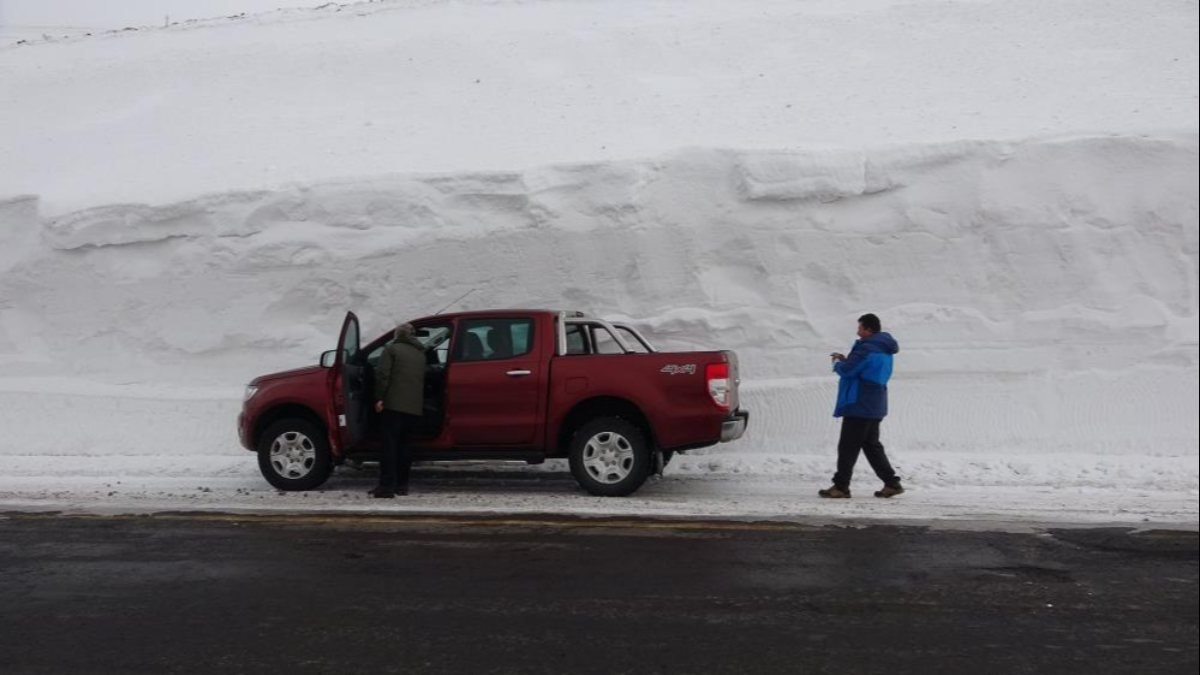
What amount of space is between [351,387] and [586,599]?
4.27 meters

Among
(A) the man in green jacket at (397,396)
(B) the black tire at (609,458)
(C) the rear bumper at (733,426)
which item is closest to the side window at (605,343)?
(B) the black tire at (609,458)

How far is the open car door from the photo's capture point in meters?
9.93

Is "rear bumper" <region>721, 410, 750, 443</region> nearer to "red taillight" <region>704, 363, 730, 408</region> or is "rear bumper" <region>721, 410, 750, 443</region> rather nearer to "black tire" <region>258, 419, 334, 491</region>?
"red taillight" <region>704, 363, 730, 408</region>

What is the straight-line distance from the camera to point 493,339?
1030cm

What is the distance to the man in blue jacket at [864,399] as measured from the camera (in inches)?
Result: 381

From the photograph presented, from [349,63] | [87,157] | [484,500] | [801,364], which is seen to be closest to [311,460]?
[484,500]

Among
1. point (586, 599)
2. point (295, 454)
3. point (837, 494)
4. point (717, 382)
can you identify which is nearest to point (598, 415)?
point (717, 382)

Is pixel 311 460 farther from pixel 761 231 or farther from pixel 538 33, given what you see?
pixel 538 33

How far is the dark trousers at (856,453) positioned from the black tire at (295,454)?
14.9 ft

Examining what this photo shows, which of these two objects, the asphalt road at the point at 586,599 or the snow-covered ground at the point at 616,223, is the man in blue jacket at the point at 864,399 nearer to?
the snow-covered ground at the point at 616,223

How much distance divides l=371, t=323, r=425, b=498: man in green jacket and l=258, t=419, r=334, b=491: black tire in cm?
68

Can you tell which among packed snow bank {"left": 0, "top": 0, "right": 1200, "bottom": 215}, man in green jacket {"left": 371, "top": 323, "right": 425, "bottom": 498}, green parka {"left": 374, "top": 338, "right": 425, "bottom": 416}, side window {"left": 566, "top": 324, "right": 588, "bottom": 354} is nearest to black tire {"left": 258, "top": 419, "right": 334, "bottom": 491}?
man in green jacket {"left": 371, "top": 323, "right": 425, "bottom": 498}

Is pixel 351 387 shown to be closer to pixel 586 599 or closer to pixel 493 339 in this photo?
pixel 493 339

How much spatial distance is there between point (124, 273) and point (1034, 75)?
40.9 ft
